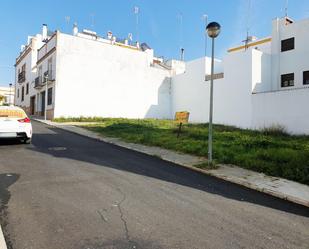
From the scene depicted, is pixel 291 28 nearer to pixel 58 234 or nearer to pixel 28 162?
pixel 28 162

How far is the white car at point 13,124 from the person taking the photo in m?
10.7

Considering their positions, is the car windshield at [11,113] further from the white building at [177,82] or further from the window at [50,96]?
the window at [50,96]

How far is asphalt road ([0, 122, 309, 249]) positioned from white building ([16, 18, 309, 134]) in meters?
15.0

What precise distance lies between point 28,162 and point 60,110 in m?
20.4

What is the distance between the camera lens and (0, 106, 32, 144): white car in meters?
10.7

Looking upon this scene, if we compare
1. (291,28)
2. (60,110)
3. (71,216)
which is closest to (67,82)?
(60,110)

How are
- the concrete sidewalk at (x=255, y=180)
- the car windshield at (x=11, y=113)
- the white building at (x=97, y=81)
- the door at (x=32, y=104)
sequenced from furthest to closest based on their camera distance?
the door at (x=32, y=104) < the white building at (x=97, y=81) < the car windshield at (x=11, y=113) < the concrete sidewalk at (x=255, y=180)

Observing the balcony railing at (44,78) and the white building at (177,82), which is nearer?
the white building at (177,82)

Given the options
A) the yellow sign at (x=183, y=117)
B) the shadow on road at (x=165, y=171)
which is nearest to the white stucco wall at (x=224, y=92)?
the yellow sign at (x=183, y=117)

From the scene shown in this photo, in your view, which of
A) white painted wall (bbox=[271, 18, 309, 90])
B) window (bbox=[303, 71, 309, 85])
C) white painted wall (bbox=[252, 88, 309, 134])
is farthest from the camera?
white painted wall (bbox=[271, 18, 309, 90])

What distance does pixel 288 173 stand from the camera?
765cm

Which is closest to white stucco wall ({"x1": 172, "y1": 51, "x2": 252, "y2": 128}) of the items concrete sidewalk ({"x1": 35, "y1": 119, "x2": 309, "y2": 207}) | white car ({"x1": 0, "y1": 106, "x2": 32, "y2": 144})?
concrete sidewalk ({"x1": 35, "y1": 119, "x2": 309, "y2": 207})

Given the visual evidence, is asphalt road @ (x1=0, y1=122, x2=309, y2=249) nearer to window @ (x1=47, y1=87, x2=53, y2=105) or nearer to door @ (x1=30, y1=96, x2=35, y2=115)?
window @ (x1=47, y1=87, x2=53, y2=105)

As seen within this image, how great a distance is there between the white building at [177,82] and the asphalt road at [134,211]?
591 inches
